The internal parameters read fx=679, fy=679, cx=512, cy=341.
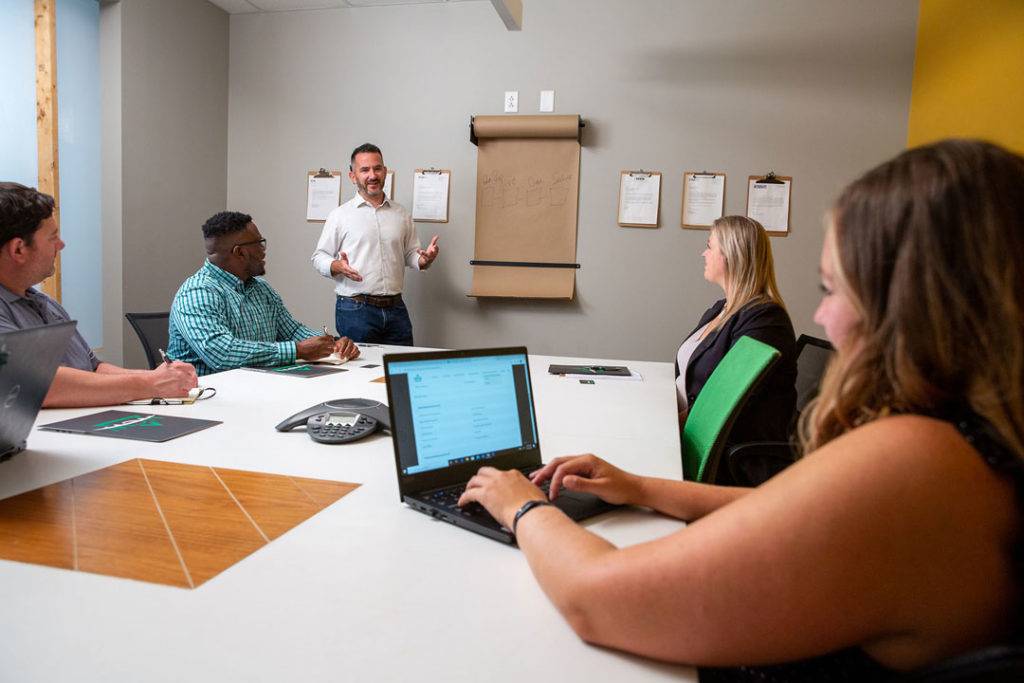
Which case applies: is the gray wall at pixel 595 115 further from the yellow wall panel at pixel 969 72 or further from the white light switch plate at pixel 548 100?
the yellow wall panel at pixel 969 72

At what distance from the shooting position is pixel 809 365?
8.65ft

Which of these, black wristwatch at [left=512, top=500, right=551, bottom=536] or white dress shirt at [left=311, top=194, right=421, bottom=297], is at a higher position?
white dress shirt at [left=311, top=194, right=421, bottom=297]

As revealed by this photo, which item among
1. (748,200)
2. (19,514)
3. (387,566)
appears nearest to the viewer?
(387,566)

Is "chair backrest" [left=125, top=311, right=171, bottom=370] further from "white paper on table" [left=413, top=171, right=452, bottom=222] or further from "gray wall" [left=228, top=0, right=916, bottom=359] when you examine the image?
"white paper on table" [left=413, top=171, right=452, bottom=222]

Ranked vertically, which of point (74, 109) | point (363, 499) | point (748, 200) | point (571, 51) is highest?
point (571, 51)

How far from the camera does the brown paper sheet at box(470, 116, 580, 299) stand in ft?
13.7

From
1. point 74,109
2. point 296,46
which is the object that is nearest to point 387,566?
point 74,109

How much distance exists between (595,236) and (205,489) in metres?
3.38

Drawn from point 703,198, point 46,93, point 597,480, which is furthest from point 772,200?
point 46,93

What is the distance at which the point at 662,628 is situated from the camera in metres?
0.66

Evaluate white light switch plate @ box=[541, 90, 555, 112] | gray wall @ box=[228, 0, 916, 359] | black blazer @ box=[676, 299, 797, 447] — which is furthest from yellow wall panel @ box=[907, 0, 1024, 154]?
white light switch plate @ box=[541, 90, 555, 112]

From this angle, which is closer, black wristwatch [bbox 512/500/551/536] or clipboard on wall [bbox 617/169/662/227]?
black wristwatch [bbox 512/500/551/536]

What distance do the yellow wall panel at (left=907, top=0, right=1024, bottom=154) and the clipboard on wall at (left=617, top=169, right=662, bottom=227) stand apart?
54.9 inches

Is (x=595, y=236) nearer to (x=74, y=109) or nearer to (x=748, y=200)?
(x=748, y=200)
